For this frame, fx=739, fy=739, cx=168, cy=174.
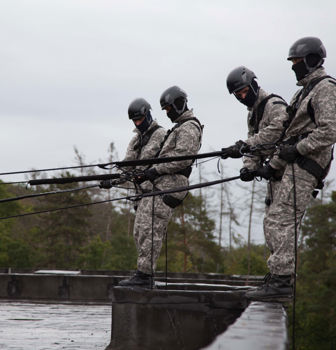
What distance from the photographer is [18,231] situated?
46.0 meters

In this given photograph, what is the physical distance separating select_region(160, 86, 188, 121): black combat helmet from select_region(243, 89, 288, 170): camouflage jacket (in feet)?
3.66

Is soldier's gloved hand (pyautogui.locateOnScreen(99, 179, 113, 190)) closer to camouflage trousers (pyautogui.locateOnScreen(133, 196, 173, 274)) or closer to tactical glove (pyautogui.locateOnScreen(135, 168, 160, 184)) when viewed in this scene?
tactical glove (pyautogui.locateOnScreen(135, 168, 160, 184))

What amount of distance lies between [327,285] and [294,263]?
135 feet

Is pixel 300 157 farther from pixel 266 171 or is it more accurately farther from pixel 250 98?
pixel 250 98

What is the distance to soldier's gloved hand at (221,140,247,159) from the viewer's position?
6.88 metres

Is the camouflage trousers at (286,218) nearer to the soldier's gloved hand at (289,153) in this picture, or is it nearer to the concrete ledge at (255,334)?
the soldier's gloved hand at (289,153)

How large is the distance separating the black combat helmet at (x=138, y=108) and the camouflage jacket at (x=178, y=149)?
0.51m

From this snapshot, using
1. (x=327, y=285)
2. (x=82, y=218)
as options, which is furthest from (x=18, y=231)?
(x=327, y=285)

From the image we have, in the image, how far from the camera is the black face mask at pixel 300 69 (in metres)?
6.65

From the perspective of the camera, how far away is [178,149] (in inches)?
319

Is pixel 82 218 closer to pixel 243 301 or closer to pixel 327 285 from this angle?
pixel 327 285

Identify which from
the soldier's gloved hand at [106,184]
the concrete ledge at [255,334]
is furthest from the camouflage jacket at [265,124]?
the concrete ledge at [255,334]

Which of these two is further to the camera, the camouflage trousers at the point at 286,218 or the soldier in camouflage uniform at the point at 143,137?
the soldier in camouflage uniform at the point at 143,137

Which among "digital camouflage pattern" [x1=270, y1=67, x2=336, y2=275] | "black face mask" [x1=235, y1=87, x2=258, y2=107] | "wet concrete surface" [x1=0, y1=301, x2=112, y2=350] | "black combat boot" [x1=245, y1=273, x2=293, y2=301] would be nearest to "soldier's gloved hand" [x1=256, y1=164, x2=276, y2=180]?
"digital camouflage pattern" [x1=270, y1=67, x2=336, y2=275]
